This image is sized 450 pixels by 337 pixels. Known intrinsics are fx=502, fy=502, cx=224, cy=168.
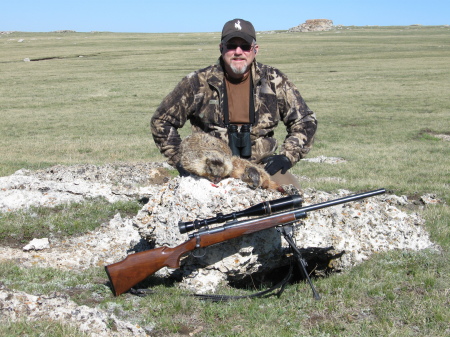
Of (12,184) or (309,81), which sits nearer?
(12,184)

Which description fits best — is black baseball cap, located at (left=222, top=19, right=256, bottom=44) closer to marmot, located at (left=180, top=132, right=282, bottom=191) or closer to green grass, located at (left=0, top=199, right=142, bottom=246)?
marmot, located at (left=180, top=132, right=282, bottom=191)

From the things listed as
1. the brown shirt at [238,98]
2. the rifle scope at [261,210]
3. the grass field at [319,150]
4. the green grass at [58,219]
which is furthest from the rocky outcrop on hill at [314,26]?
the rifle scope at [261,210]

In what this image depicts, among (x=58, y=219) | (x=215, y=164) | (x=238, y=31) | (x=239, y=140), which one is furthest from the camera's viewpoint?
(x=58, y=219)

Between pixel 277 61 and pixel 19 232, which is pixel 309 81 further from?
pixel 19 232

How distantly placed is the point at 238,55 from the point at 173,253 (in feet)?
8.90

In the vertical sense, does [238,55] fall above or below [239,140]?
above

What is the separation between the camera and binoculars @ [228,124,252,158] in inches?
249

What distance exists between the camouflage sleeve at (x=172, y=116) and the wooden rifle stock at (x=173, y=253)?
1.92 m

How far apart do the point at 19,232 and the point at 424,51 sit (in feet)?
195

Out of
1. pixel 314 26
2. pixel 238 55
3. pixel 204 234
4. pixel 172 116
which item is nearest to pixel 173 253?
pixel 204 234

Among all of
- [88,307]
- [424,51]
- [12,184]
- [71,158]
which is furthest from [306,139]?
[424,51]

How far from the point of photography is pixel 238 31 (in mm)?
6113

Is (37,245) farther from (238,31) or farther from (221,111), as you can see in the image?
(238,31)

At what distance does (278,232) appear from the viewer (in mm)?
5391
